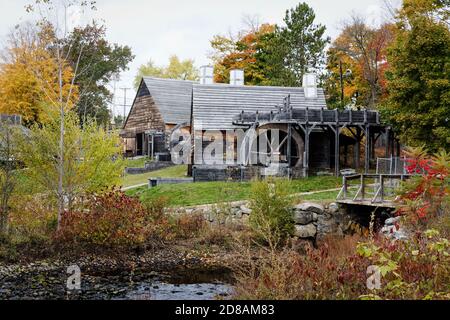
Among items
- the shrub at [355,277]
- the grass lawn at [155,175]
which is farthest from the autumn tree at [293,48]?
the shrub at [355,277]

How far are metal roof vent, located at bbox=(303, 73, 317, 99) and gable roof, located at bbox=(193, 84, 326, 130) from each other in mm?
266

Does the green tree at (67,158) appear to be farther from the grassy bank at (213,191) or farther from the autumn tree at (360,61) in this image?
the autumn tree at (360,61)

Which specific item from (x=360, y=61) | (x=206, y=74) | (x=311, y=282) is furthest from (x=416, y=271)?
(x=360, y=61)

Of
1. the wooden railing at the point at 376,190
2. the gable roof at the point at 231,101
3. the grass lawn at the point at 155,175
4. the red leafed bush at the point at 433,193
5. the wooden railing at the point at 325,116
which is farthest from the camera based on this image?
the gable roof at the point at 231,101

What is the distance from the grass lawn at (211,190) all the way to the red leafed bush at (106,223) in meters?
3.97

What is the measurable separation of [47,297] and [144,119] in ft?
98.3

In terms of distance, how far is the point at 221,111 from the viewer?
30.7 metres

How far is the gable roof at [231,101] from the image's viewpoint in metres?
30.0

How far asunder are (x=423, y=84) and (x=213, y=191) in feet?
30.1

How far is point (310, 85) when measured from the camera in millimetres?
32344

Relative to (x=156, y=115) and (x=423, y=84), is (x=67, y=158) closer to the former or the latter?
(x=423, y=84)

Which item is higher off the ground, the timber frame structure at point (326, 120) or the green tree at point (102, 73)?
the green tree at point (102, 73)

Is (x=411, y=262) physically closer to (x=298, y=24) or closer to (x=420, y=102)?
(x=420, y=102)

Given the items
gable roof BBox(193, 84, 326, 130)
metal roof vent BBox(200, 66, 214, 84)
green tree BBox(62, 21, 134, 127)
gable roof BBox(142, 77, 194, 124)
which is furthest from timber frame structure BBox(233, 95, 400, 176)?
green tree BBox(62, 21, 134, 127)
